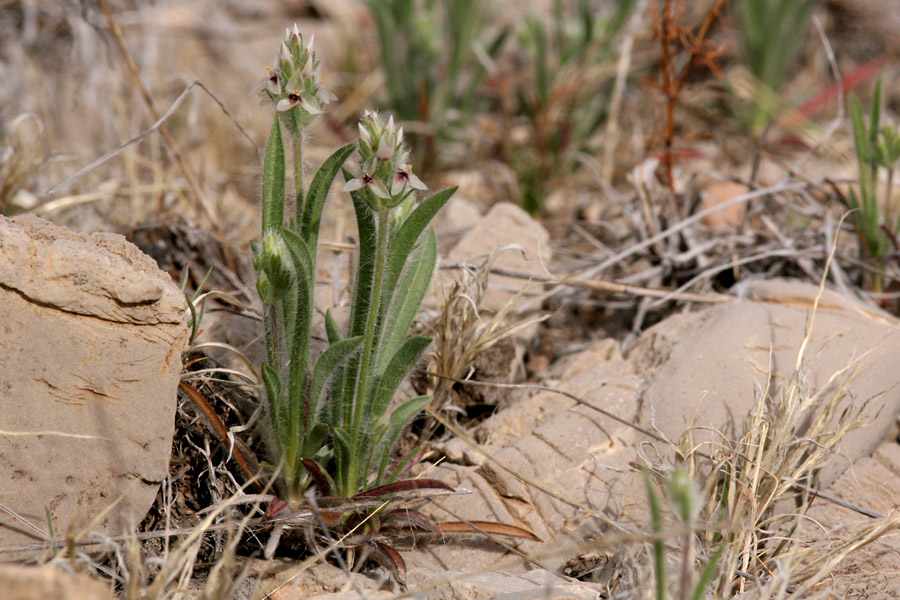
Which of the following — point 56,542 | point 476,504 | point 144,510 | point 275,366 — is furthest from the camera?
point 476,504

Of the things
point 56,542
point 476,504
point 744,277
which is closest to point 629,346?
point 744,277

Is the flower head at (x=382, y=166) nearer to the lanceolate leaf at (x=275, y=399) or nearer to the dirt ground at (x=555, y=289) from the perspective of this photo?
the dirt ground at (x=555, y=289)

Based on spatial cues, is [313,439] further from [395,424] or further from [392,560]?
[392,560]

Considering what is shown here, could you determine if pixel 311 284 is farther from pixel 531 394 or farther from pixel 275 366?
pixel 531 394

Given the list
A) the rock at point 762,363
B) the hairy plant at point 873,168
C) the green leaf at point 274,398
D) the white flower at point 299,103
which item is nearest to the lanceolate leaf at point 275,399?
the green leaf at point 274,398

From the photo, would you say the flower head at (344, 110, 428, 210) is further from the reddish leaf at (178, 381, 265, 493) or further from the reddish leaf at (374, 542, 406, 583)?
the reddish leaf at (374, 542, 406, 583)

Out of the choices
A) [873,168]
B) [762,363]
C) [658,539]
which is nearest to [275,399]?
[658,539]
